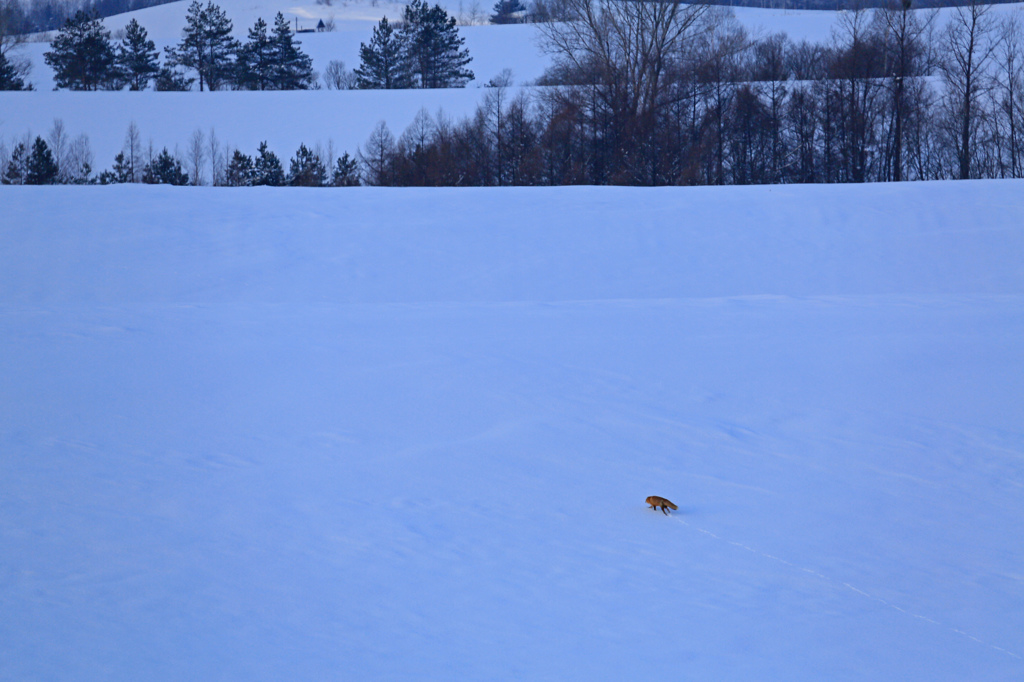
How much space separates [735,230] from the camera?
1487 cm

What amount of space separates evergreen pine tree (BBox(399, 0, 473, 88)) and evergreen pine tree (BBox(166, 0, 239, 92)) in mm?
8302

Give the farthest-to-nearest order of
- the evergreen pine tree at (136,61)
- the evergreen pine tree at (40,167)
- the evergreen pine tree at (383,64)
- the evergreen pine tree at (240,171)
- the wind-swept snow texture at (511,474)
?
the evergreen pine tree at (383,64) < the evergreen pine tree at (136,61) < the evergreen pine tree at (240,171) < the evergreen pine tree at (40,167) < the wind-swept snow texture at (511,474)

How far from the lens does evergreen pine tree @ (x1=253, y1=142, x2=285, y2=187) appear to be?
29.4 meters

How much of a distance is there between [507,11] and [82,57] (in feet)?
135

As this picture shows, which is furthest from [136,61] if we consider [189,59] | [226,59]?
[226,59]

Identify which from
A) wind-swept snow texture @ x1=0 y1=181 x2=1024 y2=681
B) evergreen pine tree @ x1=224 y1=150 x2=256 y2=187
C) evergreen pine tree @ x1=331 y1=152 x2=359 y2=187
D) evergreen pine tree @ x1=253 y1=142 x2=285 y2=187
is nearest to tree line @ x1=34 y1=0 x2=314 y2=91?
evergreen pine tree @ x1=253 y1=142 x2=285 y2=187

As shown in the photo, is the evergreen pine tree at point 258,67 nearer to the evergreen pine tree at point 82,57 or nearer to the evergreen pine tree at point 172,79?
the evergreen pine tree at point 172,79

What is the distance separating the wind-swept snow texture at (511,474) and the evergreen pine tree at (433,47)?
3084 cm

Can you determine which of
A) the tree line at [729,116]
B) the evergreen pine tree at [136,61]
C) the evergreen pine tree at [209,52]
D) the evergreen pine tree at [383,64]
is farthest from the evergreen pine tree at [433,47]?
the evergreen pine tree at [136,61]

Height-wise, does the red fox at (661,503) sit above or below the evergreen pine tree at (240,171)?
below

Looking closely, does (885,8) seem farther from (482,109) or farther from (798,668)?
(798,668)

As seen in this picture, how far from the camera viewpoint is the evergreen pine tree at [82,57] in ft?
128

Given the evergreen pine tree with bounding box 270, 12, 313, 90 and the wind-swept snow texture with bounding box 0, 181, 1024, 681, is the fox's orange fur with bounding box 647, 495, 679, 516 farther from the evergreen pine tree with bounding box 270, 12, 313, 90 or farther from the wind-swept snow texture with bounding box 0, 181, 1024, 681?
the evergreen pine tree with bounding box 270, 12, 313, 90

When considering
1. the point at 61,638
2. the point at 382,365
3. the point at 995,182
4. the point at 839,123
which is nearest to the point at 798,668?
the point at 61,638
